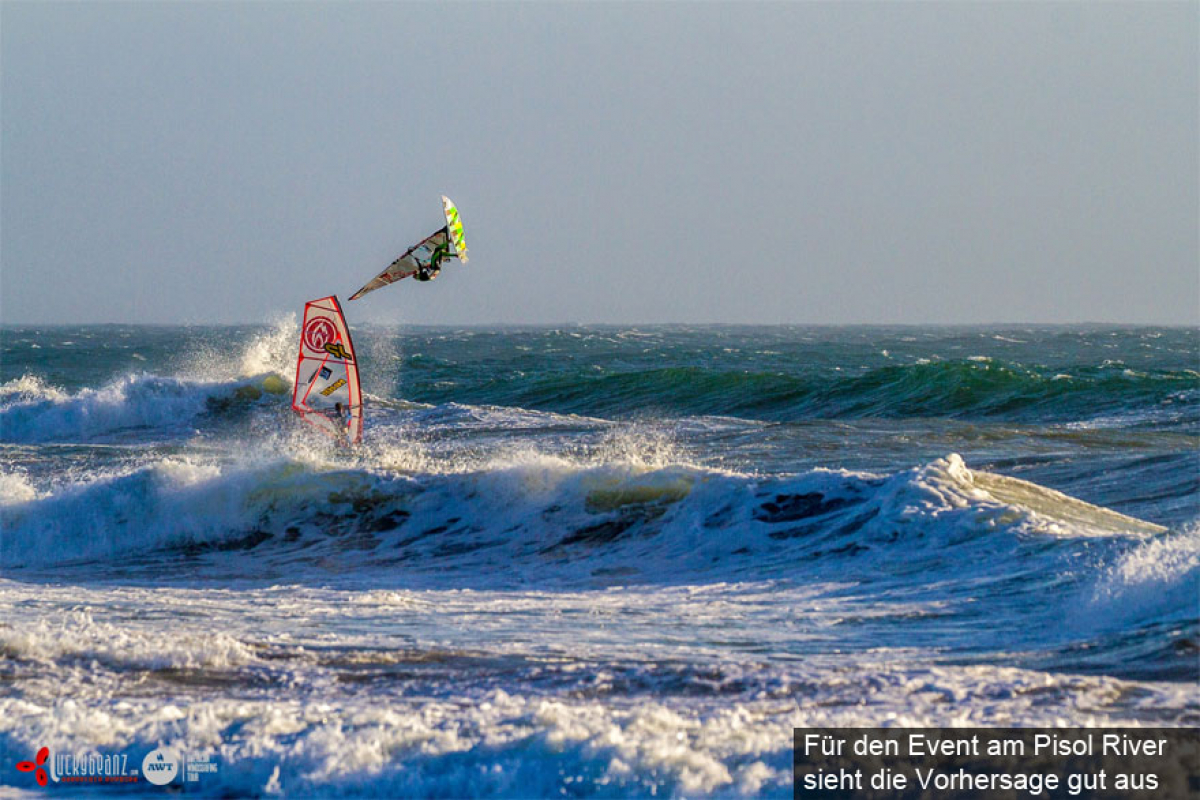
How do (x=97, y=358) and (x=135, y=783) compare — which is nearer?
(x=135, y=783)

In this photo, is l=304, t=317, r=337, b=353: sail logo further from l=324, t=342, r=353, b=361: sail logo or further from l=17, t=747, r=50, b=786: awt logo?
l=17, t=747, r=50, b=786: awt logo

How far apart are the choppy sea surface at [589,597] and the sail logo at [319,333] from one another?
1400 millimetres

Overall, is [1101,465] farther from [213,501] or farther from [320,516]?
[213,501]

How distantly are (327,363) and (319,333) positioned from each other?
61 centimetres

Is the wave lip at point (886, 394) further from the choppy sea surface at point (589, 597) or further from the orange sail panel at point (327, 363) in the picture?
the orange sail panel at point (327, 363)

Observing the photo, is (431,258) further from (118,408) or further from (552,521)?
(118,408)

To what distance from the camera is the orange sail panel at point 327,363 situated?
13.9m

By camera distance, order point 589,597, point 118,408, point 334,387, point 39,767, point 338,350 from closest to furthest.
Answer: point 39,767, point 589,597, point 338,350, point 334,387, point 118,408

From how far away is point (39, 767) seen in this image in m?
5.05

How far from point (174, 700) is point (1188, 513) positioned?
8.61 m

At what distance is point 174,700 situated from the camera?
231 inches

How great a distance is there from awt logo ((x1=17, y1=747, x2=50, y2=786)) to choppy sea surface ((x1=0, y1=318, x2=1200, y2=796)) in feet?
0.24

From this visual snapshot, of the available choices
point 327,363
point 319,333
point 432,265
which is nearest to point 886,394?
point 327,363

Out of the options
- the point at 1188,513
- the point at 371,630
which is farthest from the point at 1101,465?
the point at 371,630
